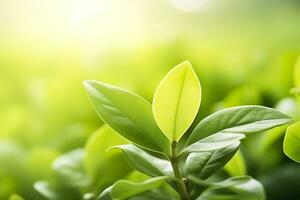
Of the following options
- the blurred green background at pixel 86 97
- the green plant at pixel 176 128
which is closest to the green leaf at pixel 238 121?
the green plant at pixel 176 128

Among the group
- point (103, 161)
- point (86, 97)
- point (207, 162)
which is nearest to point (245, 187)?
point (207, 162)

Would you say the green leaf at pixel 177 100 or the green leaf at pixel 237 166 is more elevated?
the green leaf at pixel 177 100

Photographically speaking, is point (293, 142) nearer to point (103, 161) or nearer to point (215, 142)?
point (215, 142)

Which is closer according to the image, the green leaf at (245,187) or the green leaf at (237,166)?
the green leaf at (245,187)

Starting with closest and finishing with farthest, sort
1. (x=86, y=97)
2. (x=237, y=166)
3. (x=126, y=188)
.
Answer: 1. (x=126, y=188)
2. (x=237, y=166)
3. (x=86, y=97)

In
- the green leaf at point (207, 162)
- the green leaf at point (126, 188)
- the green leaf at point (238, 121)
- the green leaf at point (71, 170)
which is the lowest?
the green leaf at point (71, 170)

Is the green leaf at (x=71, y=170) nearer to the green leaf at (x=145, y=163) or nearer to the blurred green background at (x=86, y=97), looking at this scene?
the blurred green background at (x=86, y=97)

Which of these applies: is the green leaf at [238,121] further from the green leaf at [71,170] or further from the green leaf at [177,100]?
the green leaf at [71,170]
